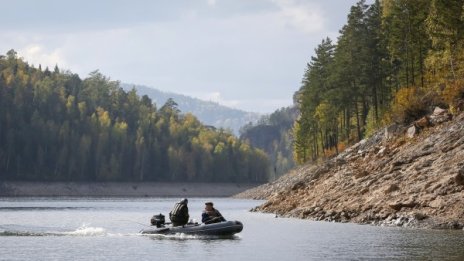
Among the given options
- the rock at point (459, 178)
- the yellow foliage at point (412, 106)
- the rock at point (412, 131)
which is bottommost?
the rock at point (459, 178)

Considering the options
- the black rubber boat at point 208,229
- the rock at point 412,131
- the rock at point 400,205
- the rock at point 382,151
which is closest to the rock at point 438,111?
the rock at point 412,131

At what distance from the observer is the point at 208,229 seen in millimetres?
50406

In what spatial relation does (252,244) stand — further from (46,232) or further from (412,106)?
(412,106)

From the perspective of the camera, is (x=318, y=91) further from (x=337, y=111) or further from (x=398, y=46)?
(x=398, y=46)

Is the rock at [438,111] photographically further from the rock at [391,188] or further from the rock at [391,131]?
the rock at [391,188]

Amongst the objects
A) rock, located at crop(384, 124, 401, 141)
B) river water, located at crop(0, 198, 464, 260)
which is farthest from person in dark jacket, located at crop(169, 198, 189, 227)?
rock, located at crop(384, 124, 401, 141)

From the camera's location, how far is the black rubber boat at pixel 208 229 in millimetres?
49969

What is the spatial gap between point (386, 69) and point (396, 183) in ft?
139

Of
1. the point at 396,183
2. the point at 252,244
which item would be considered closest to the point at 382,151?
the point at 396,183

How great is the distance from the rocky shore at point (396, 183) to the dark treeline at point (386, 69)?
3743 millimetres

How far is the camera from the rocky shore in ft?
168

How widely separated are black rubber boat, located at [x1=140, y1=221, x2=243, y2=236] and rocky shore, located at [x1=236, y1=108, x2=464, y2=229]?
942 cm

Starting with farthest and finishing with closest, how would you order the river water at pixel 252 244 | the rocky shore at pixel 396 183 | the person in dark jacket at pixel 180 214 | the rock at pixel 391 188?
the rock at pixel 391 188
the person in dark jacket at pixel 180 214
the rocky shore at pixel 396 183
the river water at pixel 252 244

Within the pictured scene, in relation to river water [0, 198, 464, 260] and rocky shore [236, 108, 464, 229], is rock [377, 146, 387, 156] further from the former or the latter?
river water [0, 198, 464, 260]
